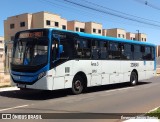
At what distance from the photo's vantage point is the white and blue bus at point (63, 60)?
14.8 m

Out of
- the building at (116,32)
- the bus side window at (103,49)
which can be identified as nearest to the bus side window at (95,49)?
the bus side window at (103,49)

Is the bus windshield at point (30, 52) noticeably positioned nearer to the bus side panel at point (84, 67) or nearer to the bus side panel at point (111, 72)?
the bus side panel at point (84, 67)

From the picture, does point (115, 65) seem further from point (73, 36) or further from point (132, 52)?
point (73, 36)

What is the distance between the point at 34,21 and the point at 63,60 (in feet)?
232

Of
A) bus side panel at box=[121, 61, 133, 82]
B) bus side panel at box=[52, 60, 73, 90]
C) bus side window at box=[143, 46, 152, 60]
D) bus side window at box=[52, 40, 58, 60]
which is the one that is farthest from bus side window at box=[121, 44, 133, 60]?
bus side window at box=[52, 40, 58, 60]

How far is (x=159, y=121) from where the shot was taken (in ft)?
30.0

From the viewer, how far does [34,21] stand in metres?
84.8

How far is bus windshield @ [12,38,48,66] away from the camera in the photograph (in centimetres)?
1492

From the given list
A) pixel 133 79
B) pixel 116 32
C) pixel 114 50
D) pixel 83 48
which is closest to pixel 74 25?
pixel 116 32

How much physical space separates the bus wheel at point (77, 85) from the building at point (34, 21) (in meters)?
65.5

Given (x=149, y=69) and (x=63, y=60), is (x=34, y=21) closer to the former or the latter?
(x=149, y=69)

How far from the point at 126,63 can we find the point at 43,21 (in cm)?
6199

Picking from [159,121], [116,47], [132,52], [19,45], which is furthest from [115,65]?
[159,121]

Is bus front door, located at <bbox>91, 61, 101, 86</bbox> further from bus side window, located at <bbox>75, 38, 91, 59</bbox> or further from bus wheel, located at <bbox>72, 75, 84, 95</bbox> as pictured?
bus wheel, located at <bbox>72, 75, 84, 95</bbox>
